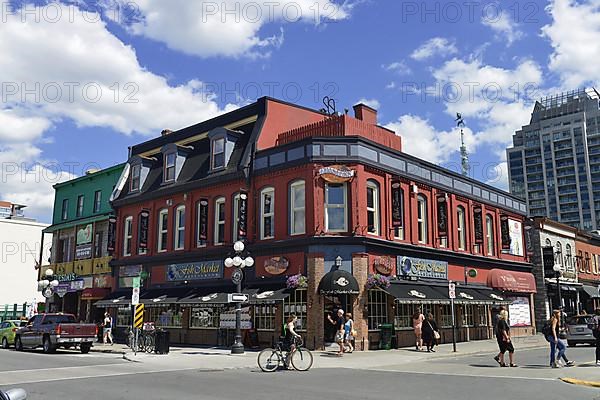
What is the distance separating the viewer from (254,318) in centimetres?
2594

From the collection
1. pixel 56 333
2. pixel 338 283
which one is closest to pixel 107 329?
pixel 56 333

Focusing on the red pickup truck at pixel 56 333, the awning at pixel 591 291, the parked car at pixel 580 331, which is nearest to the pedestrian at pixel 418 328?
the parked car at pixel 580 331

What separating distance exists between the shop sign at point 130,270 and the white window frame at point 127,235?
0.83 metres

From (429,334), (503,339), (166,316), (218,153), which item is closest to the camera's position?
(503,339)

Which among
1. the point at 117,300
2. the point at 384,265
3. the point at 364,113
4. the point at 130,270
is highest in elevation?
the point at 364,113

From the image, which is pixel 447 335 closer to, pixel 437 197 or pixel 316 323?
pixel 437 197

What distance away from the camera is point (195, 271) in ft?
95.7

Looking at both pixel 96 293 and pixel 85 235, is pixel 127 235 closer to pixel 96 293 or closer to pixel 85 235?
pixel 96 293

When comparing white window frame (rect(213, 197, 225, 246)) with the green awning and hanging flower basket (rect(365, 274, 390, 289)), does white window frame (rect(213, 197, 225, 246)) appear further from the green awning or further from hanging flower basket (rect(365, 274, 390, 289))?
the green awning

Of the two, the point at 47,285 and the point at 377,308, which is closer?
the point at 377,308

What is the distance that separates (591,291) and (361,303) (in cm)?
2788

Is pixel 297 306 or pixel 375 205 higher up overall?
pixel 375 205

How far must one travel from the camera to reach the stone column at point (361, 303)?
2345 cm

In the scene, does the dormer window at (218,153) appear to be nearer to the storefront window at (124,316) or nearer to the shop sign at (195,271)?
the shop sign at (195,271)
